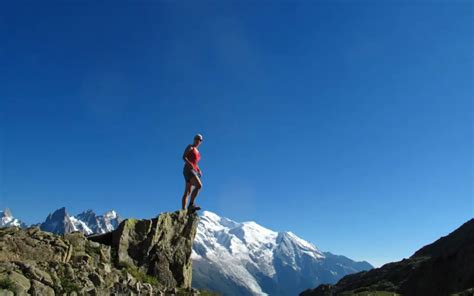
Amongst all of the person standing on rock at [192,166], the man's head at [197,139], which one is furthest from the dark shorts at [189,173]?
the man's head at [197,139]

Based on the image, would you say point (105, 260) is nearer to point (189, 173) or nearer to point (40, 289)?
point (40, 289)

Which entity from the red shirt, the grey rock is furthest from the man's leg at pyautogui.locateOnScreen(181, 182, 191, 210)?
the grey rock

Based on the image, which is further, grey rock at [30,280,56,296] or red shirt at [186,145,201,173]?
red shirt at [186,145,201,173]

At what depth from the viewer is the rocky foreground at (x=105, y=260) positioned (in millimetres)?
15883

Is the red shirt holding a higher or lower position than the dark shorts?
higher

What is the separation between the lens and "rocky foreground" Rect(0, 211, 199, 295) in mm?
15883

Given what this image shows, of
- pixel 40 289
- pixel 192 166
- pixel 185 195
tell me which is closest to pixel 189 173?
pixel 192 166

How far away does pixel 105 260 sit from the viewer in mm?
21734

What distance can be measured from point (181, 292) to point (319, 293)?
171m

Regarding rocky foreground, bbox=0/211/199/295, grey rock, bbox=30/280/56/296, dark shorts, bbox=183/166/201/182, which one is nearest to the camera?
grey rock, bbox=30/280/56/296

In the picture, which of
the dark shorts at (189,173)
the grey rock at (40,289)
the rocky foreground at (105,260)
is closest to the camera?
the grey rock at (40,289)

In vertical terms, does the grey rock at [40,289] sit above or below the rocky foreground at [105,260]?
below

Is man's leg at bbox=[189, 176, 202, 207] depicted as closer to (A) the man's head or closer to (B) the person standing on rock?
(B) the person standing on rock

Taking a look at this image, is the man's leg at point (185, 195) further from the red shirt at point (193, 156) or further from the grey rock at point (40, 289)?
the grey rock at point (40, 289)
